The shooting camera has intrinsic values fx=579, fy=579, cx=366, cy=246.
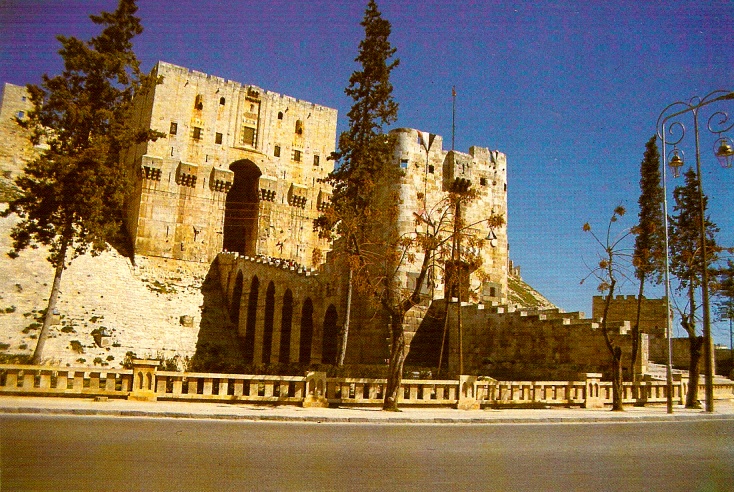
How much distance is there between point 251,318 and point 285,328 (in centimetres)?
609

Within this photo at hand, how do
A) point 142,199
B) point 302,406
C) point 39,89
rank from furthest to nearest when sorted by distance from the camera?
point 142,199 → point 39,89 → point 302,406

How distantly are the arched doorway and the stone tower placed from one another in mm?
92

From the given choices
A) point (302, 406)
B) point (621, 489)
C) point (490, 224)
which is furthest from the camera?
point (490, 224)

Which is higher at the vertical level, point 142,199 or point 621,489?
point 142,199

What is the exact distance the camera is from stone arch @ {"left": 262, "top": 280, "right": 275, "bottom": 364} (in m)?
38.4

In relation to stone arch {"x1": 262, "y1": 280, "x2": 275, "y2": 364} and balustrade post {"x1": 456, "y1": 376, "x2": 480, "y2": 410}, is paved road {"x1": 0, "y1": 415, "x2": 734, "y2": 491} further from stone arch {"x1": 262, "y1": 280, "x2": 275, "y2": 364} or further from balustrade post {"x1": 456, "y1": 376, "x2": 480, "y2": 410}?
stone arch {"x1": 262, "y1": 280, "x2": 275, "y2": 364}

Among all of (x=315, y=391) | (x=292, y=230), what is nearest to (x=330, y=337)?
(x=315, y=391)

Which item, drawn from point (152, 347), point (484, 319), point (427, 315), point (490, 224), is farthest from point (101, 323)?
point (490, 224)

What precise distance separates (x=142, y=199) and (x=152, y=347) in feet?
53.6

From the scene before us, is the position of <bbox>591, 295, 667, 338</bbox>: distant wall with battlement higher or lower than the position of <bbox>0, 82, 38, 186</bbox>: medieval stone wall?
lower

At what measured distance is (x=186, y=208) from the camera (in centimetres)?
4812

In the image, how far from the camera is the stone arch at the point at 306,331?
3300 centimetres

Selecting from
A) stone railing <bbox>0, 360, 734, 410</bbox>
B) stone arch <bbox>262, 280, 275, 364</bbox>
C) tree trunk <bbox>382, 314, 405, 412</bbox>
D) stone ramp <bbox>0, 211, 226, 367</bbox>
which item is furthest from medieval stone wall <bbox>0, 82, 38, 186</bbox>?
tree trunk <bbox>382, 314, 405, 412</bbox>

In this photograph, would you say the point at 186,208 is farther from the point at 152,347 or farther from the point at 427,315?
the point at 427,315
